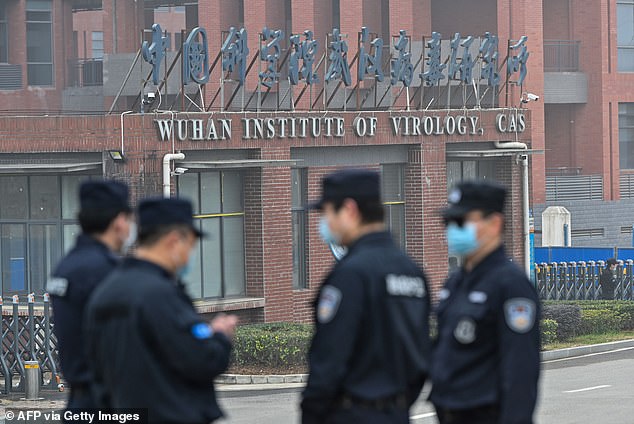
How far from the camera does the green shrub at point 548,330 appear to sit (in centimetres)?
2794

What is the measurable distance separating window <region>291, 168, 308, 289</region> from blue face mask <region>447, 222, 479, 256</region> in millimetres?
22325

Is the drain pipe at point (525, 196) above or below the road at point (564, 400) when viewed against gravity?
above

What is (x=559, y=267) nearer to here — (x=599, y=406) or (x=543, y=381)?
(x=543, y=381)

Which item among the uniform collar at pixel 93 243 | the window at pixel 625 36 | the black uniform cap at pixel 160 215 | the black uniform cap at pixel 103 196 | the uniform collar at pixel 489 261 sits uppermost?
the window at pixel 625 36

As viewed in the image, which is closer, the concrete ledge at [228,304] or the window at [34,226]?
the concrete ledge at [228,304]

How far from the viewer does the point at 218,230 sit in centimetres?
2806

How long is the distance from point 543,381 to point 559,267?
14955 mm

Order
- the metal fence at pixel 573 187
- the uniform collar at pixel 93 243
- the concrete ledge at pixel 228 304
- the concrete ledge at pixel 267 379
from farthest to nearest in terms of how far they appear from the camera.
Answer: the metal fence at pixel 573 187, the concrete ledge at pixel 228 304, the concrete ledge at pixel 267 379, the uniform collar at pixel 93 243

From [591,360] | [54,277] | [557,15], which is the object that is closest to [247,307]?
[591,360]

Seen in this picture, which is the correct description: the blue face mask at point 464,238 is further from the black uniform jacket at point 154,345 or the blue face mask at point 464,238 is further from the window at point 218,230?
the window at point 218,230

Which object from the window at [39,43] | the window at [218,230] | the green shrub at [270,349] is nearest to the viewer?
the green shrub at [270,349]

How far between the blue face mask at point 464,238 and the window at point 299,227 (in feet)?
73.2

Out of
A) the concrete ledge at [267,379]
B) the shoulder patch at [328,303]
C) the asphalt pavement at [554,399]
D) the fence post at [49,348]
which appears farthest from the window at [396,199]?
the shoulder patch at [328,303]

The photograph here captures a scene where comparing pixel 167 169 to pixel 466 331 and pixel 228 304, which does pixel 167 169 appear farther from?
pixel 466 331
